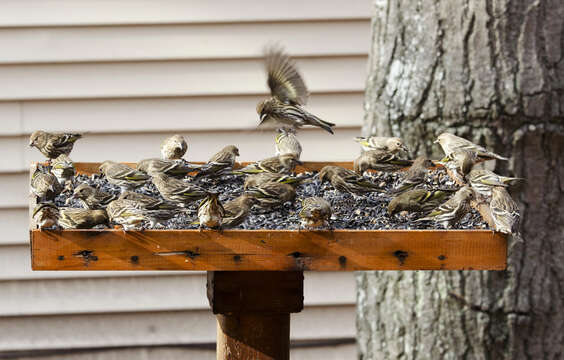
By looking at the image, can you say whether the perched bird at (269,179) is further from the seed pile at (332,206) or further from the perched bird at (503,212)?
the perched bird at (503,212)

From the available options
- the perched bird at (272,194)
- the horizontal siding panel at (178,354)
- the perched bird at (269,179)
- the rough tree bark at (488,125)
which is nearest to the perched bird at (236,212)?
the perched bird at (272,194)

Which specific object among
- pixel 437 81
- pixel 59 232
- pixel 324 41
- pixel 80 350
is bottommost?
pixel 80 350

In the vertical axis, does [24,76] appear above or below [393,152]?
above

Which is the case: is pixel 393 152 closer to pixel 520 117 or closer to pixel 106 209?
pixel 520 117

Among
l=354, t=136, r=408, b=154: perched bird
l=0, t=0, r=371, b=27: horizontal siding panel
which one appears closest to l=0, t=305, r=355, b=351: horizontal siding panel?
l=354, t=136, r=408, b=154: perched bird

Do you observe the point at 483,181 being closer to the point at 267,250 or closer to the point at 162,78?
the point at 267,250

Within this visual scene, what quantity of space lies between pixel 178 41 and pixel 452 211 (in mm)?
3893

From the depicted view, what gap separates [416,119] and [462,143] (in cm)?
92

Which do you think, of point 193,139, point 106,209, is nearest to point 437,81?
point 193,139

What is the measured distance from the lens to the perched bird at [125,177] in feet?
17.6

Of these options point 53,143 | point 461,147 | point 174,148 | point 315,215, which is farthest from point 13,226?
point 315,215

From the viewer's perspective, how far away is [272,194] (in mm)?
4938

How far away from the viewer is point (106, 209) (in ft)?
15.3

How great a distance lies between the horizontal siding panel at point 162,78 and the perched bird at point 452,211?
3266 millimetres
